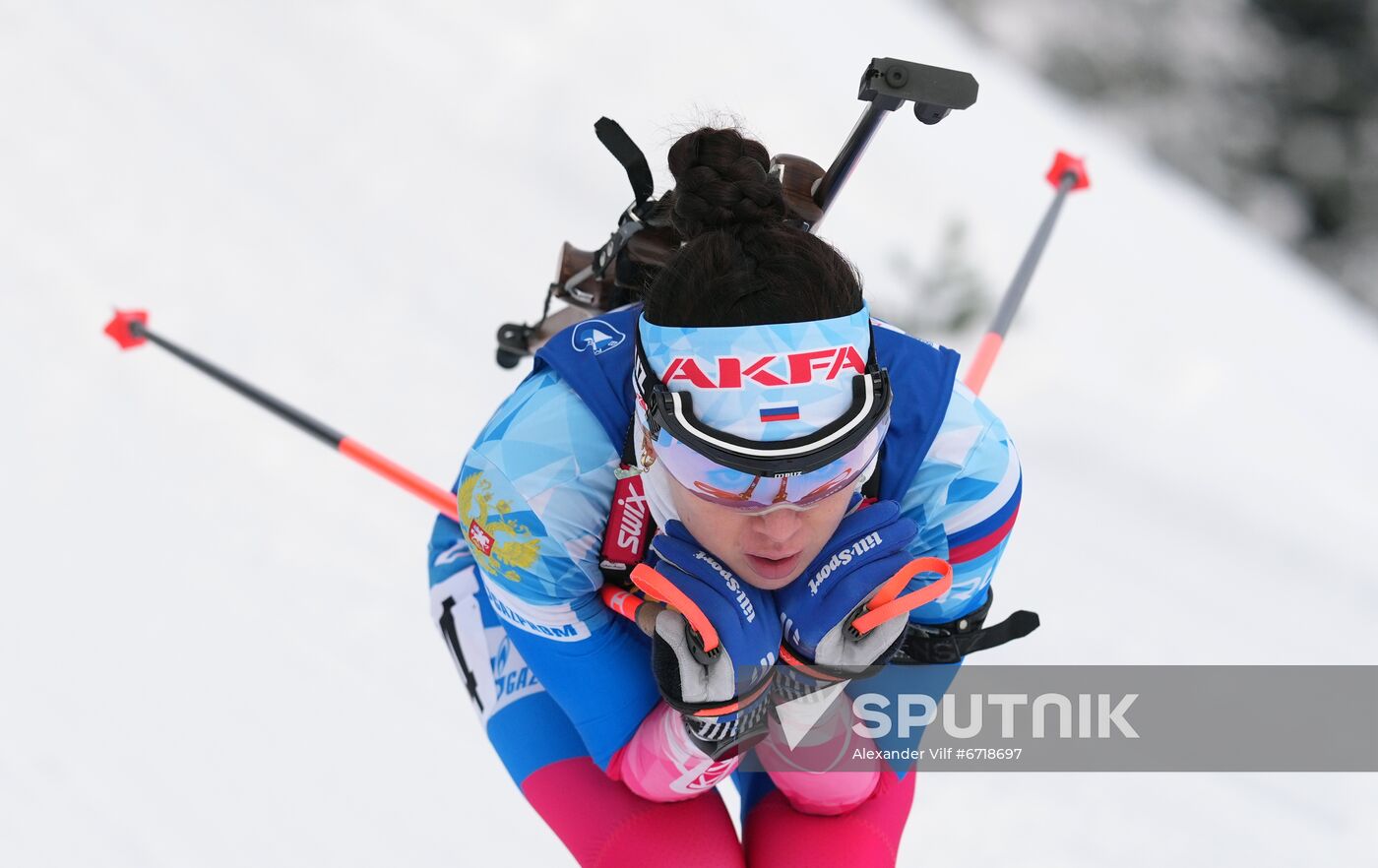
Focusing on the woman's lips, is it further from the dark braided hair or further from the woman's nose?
the dark braided hair

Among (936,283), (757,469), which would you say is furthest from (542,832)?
(936,283)

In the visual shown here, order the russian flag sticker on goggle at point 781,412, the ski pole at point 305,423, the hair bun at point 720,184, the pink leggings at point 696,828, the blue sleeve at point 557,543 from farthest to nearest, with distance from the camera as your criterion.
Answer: the ski pole at point 305,423 → the pink leggings at point 696,828 → the blue sleeve at point 557,543 → the hair bun at point 720,184 → the russian flag sticker on goggle at point 781,412

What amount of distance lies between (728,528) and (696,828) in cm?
55

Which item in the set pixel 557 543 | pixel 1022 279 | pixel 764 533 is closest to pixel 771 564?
pixel 764 533

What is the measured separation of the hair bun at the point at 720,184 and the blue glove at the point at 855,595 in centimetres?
40

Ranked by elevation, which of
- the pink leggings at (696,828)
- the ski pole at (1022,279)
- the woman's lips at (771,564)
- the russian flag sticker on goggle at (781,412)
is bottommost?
the pink leggings at (696,828)

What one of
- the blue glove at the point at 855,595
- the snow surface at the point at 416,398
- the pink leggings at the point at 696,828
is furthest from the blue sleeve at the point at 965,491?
the snow surface at the point at 416,398

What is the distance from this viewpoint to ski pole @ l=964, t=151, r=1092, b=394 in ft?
8.93

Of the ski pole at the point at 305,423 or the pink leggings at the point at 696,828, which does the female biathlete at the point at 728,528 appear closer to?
the pink leggings at the point at 696,828

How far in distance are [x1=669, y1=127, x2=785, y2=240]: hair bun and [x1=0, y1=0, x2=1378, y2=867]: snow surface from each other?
54 centimetres

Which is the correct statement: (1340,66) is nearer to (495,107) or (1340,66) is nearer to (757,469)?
(495,107)

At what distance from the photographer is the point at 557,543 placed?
5.92 feet

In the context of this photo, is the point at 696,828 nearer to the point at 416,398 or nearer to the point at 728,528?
the point at 728,528

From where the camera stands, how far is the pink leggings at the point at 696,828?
1.96 meters
